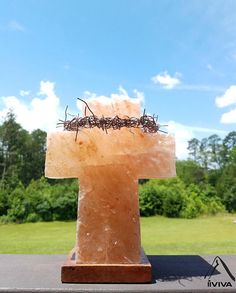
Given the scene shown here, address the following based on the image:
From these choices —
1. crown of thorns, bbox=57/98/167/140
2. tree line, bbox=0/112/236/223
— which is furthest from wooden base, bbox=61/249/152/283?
tree line, bbox=0/112/236/223

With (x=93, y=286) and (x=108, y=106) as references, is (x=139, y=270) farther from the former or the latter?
(x=108, y=106)

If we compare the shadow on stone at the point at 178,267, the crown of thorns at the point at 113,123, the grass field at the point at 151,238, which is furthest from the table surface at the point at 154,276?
the grass field at the point at 151,238

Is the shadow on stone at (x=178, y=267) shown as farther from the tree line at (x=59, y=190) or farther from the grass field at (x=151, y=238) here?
the tree line at (x=59, y=190)

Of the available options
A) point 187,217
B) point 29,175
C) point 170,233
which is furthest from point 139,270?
point 29,175

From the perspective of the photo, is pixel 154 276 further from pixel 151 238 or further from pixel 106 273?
pixel 151 238

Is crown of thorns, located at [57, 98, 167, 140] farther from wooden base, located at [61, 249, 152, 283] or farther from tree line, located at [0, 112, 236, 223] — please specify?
tree line, located at [0, 112, 236, 223]

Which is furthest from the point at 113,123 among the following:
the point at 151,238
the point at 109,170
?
the point at 151,238
